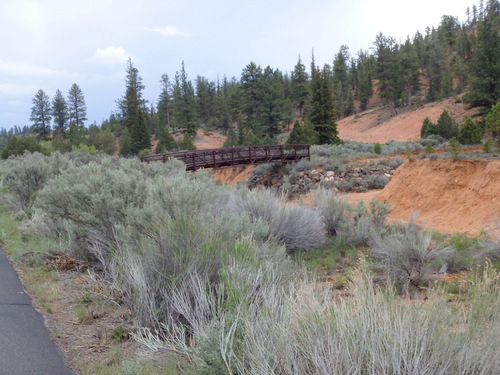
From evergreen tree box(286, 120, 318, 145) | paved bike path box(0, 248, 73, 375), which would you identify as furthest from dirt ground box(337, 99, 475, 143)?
paved bike path box(0, 248, 73, 375)

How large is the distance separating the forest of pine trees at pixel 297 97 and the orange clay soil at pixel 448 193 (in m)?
20.6

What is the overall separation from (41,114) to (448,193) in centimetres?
8292

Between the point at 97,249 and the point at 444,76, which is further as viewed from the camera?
the point at 444,76

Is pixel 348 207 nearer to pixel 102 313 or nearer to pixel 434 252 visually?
pixel 434 252

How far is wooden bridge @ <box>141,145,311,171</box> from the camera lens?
20.7 metres

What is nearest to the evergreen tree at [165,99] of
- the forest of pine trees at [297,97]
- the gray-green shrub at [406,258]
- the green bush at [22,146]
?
the forest of pine trees at [297,97]

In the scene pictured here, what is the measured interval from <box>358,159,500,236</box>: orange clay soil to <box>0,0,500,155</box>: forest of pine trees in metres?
20.6

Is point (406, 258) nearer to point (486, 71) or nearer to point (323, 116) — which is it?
point (323, 116)

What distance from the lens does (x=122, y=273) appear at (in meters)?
4.50

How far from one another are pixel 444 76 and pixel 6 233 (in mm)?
69743

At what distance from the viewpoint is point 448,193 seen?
13211 mm

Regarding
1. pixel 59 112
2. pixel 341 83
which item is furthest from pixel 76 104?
pixel 341 83

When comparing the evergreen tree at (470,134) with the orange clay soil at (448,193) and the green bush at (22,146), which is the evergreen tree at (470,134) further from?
the green bush at (22,146)

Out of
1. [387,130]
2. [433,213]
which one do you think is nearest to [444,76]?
[387,130]
